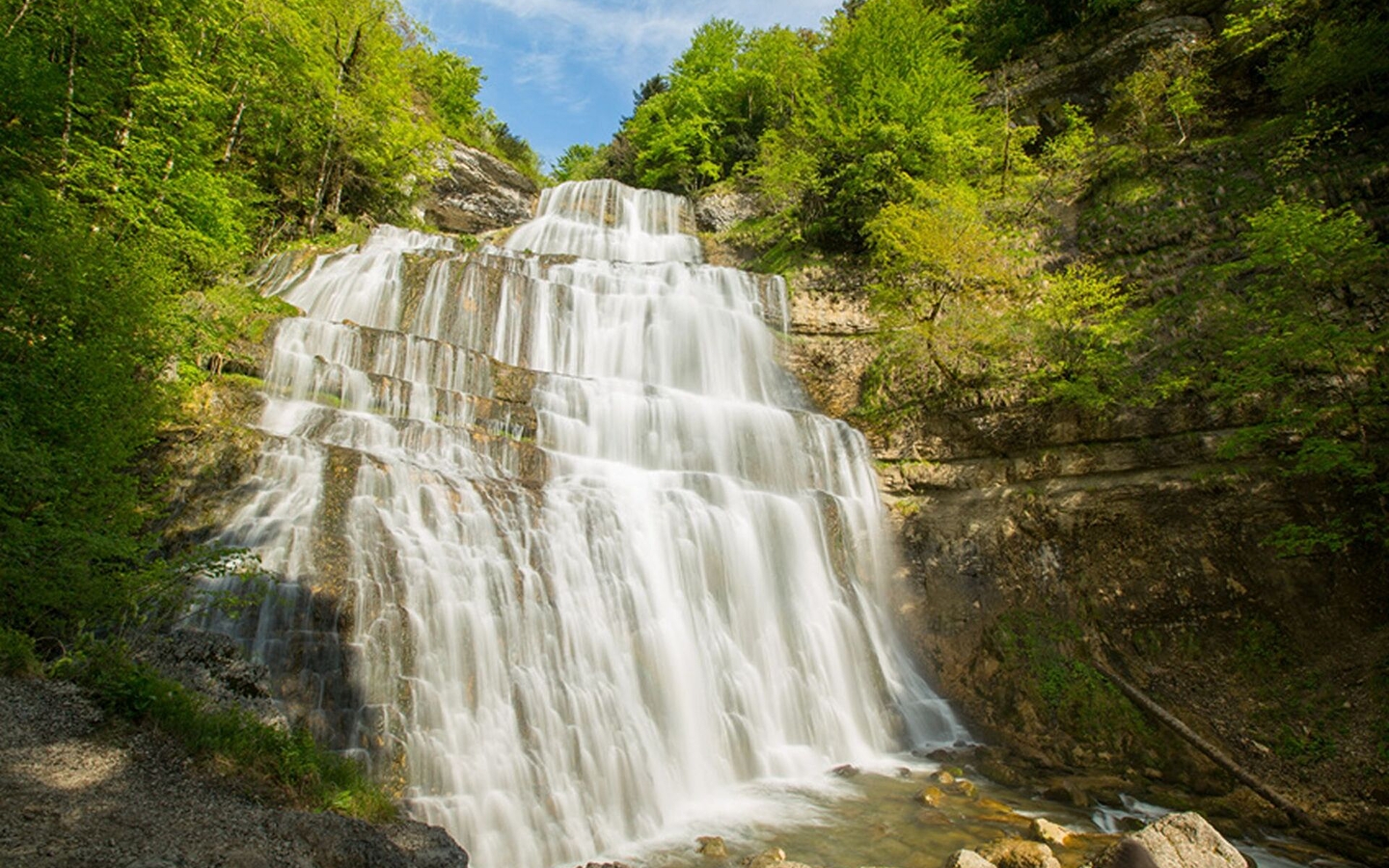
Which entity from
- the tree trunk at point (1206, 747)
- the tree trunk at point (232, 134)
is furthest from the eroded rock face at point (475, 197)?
the tree trunk at point (1206, 747)

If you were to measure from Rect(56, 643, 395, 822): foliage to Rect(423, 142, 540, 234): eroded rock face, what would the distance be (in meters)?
23.9

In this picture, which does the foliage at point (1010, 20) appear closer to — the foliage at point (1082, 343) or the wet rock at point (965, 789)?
the foliage at point (1082, 343)

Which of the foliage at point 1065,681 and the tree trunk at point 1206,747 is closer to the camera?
the tree trunk at point 1206,747

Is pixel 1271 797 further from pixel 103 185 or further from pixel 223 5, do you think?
pixel 223 5

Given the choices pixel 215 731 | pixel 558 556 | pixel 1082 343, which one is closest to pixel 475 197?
pixel 558 556

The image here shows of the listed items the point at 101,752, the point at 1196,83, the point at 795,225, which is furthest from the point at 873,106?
the point at 101,752

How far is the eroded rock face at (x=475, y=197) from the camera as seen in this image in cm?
2548

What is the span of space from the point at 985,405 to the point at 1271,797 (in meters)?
7.36

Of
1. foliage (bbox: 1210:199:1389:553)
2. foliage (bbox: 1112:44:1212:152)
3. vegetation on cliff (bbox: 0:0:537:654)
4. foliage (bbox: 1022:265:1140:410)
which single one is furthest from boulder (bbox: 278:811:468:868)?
foliage (bbox: 1112:44:1212:152)

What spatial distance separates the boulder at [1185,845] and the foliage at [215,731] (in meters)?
6.29

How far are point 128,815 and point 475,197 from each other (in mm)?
26758

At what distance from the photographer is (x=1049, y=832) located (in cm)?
664

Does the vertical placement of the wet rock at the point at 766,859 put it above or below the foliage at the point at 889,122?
below

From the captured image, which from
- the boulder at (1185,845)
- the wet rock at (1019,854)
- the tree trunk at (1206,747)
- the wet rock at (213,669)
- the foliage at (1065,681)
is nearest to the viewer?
the wet rock at (213,669)
